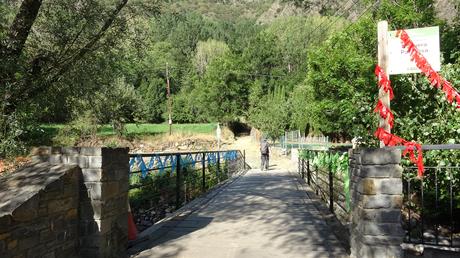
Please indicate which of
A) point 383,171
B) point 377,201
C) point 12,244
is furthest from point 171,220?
point 383,171

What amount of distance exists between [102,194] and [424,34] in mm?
5788

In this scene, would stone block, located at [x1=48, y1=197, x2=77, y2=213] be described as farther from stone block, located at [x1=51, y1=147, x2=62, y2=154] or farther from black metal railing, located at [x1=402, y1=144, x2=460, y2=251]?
black metal railing, located at [x1=402, y1=144, x2=460, y2=251]

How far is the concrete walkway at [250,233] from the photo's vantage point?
550 cm

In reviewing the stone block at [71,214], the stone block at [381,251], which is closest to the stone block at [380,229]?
the stone block at [381,251]

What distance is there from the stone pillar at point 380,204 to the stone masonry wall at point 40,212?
3368 millimetres

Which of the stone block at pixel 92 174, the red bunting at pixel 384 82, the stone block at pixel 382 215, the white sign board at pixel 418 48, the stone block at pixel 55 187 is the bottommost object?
the stone block at pixel 382 215

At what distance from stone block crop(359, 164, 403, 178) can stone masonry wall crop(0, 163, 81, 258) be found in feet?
11.1

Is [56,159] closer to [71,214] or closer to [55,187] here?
[55,187]

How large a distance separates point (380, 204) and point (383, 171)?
38 centimetres

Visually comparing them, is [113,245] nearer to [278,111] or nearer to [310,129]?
[278,111]

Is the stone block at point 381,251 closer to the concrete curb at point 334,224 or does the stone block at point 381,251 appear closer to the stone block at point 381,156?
the concrete curb at point 334,224

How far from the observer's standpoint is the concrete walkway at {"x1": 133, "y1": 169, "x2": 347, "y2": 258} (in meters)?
5.50

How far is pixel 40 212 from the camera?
13.7ft

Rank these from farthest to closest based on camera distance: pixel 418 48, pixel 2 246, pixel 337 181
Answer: pixel 337 181 < pixel 418 48 < pixel 2 246
